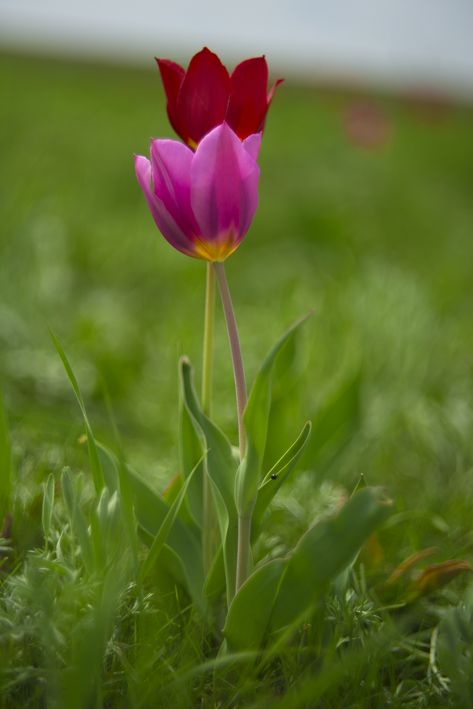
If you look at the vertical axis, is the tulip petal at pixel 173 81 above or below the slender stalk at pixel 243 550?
above

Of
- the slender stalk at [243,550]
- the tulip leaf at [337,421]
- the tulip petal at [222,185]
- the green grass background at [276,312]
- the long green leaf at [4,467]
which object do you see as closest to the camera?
the tulip petal at [222,185]

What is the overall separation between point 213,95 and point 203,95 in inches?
0.4

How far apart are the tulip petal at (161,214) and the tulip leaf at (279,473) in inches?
10.0

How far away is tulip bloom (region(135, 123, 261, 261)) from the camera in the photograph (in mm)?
713

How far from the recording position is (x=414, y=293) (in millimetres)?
2082

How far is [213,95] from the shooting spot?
76 cm

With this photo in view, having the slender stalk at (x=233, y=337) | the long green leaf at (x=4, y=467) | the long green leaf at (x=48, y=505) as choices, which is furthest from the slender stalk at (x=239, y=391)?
the long green leaf at (x=4, y=467)

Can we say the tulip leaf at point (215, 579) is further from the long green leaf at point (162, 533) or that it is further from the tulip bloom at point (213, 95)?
the tulip bloom at point (213, 95)

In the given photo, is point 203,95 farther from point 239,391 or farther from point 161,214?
point 239,391

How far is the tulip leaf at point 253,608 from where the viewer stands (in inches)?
30.8

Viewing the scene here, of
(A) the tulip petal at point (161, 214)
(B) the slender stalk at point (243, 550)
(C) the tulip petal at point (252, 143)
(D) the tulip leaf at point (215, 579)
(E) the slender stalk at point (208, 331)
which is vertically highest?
(C) the tulip petal at point (252, 143)

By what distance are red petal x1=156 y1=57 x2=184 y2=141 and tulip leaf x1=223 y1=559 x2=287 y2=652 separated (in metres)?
0.52

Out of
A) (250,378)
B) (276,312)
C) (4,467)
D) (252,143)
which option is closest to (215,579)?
(4,467)

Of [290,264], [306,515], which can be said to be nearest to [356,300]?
[290,264]
